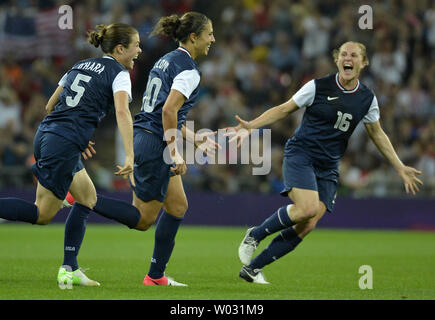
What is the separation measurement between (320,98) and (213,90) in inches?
405

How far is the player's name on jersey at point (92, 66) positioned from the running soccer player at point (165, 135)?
50 cm

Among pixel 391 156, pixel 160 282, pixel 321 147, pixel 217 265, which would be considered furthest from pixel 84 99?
pixel 217 265

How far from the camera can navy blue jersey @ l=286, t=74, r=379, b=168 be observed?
7656 mm

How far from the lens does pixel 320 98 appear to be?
7.67m

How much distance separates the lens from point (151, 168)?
6.84 metres

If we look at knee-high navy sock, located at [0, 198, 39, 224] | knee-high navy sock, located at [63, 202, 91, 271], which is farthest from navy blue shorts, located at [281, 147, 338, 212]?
knee-high navy sock, located at [0, 198, 39, 224]

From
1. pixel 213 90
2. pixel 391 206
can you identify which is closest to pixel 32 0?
pixel 213 90

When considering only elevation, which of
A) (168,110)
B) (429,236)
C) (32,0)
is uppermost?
(32,0)

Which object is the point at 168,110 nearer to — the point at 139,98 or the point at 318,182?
the point at 318,182

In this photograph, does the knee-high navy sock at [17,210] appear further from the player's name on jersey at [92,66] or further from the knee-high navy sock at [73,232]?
the player's name on jersey at [92,66]

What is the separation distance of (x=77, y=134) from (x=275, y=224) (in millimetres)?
2091

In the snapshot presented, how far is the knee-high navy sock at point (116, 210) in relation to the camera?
658cm

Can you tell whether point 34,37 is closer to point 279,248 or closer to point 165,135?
point 279,248
